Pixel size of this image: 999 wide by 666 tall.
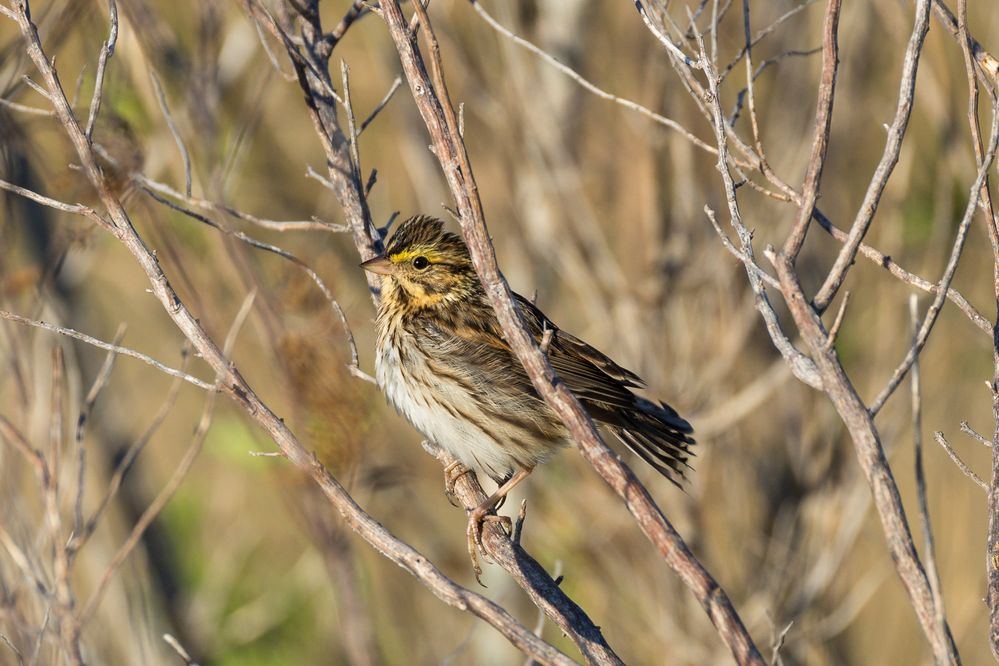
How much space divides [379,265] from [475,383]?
2.04 feet

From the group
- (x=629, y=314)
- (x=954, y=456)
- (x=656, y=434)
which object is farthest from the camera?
(x=629, y=314)

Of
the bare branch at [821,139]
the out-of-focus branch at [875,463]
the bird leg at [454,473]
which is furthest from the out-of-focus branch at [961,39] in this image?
the bird leg at [454,473]

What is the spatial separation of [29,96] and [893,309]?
6.02m

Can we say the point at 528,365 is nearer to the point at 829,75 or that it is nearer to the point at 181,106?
the point at 829,75

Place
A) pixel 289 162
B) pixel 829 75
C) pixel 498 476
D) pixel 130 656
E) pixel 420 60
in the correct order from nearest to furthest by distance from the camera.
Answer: pixel 829 75 → pixel 420 60 → pixel 498 476 → pixel 130 656 → pixel 289 162

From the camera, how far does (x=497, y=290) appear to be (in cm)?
242

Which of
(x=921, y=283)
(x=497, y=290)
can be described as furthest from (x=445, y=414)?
(x=921, y=283)

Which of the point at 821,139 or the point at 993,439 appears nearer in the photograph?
the point at 821,139

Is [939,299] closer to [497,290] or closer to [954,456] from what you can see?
[954,456]

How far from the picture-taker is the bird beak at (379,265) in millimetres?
4133


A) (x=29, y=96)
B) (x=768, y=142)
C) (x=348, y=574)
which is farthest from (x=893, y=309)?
(x=29, y=96)

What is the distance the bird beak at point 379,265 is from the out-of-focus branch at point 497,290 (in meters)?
1.72

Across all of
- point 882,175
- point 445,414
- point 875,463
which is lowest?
point 445,414

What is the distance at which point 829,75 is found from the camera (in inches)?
88.1
